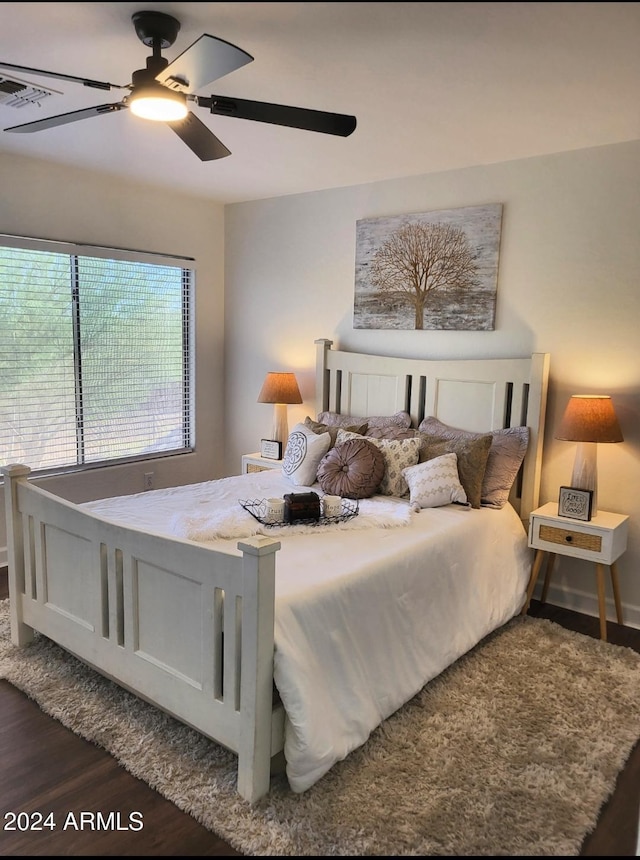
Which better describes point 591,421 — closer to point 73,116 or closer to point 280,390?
point 280,390

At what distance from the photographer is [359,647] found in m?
2.25

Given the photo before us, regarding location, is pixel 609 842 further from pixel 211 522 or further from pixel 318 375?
pixel 318 375

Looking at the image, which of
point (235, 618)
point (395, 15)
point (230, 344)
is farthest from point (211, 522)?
point (230, 344)

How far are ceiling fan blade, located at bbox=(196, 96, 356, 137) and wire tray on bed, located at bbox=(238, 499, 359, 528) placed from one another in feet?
5.36

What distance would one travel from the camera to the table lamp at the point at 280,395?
4.38m

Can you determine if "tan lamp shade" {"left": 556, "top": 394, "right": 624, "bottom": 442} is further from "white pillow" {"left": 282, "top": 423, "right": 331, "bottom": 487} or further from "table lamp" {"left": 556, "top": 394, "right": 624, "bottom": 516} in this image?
"white pillow" {"left": 282, "top": 423, "right": 331, "bottom": 487}

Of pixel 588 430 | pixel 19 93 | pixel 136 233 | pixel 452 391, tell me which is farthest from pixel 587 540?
pixel 136 233

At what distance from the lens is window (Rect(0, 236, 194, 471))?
387 centimetres

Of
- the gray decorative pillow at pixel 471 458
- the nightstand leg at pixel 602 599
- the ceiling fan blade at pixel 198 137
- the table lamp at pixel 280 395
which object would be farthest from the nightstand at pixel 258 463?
the ceiling fan blade at pixel 198 137

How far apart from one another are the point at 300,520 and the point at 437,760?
1.14 m

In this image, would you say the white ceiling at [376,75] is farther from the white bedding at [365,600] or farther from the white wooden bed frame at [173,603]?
the white bedding at [365,600]

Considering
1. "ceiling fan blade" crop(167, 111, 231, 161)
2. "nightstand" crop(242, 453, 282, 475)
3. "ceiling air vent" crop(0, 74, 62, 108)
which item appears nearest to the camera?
"ceiling fan blade" crop(167, 111, 231, 161)

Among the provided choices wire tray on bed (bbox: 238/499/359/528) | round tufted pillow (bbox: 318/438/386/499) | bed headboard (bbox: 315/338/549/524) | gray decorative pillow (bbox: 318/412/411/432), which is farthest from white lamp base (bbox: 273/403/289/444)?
wire tray on bed (bbox: 238/499/359/528)

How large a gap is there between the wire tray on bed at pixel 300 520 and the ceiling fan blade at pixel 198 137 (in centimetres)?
158
